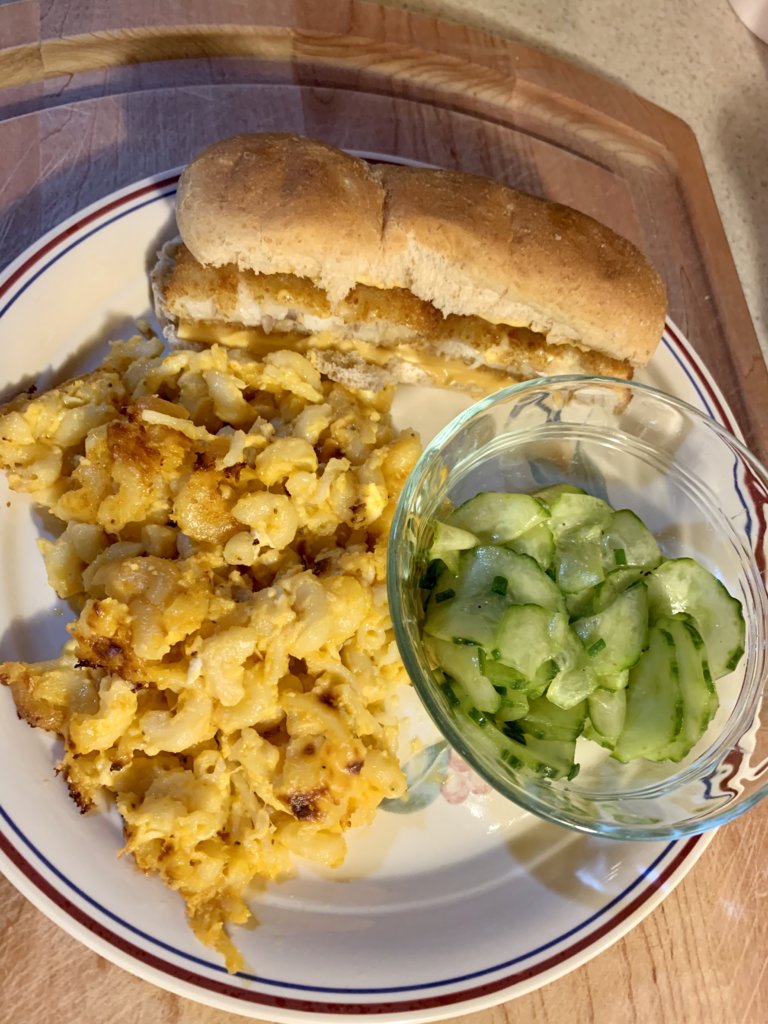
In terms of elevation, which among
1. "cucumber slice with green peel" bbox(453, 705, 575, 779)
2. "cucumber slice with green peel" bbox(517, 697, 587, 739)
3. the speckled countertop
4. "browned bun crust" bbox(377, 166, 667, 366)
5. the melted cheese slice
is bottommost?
"cucumber slice with green peel" bbox(453, 705, 575, 779)

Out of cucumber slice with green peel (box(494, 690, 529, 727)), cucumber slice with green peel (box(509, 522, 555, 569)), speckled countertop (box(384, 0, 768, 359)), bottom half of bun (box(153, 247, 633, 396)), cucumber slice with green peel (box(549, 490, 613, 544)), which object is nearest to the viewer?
cucumber slice with green peel (box(494, 690, 529, 727))

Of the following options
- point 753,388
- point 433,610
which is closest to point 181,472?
point 433,610

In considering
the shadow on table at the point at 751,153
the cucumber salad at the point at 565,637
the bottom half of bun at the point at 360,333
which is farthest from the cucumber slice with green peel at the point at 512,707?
the shadow on table at the point at 751,153

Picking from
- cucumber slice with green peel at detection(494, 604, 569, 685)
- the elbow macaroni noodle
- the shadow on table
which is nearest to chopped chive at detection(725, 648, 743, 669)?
cucumber slice with green peel at detection(494, 604, 569, 685)

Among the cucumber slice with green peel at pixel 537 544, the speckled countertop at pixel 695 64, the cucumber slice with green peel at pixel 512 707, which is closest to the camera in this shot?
the cucumber slice with green peel at pixel 512 707

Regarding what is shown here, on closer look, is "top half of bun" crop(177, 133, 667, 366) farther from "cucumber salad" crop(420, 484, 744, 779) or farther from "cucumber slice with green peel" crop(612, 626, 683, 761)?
"cucumber slice with green peel" crop(612, 626, 683, 761)

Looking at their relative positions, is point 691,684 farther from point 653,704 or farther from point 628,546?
point 628,546

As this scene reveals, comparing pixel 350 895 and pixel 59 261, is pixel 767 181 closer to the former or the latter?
pixel 59 261

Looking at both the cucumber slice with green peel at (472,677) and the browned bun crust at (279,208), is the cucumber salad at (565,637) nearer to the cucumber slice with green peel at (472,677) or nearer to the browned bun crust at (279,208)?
the cucumber slice with green peel at (472,677)
